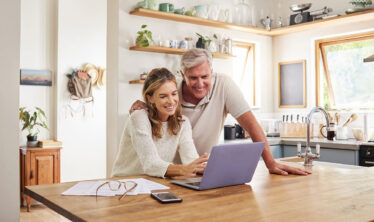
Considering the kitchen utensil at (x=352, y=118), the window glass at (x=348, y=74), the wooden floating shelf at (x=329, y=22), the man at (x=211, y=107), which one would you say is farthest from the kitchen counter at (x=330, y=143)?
the man at (x=211, y=107)

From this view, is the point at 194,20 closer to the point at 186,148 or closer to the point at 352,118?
the point at 352,118

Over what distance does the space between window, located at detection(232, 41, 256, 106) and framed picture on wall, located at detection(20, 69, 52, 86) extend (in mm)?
2628

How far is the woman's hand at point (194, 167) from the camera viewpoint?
1.87 m

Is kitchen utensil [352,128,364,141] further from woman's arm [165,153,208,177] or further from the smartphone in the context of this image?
the smartphone

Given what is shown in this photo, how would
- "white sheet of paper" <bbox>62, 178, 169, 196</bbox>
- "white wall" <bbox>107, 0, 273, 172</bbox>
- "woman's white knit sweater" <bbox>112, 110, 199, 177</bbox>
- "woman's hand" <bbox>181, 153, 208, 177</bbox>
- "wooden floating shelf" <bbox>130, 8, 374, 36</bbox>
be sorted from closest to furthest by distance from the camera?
"white sheet of paper" <bbox>62, 178, 169, 196</bbox> < "woman's hand" <bbox>181, 153, 208, 177</bbox> < "woman's white knit sweater" <bbox>112, 110, 199, 177</bbox> < "white wall" <bbox>107, 0, 273, 172</bbox> < "wooden floating shelf" <bbox>130, 8, 374, 36</bbox>

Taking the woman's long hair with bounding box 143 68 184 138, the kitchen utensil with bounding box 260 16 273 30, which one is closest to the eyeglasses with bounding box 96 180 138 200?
the woman's long hair with bounding box 143 68 184 138

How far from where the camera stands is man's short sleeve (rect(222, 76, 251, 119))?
2568 millimetres

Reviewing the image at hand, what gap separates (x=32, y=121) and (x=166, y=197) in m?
4.59

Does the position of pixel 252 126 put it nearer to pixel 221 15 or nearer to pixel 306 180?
pixel 306 180

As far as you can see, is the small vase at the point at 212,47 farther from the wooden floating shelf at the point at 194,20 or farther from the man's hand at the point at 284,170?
the man's hand at the point at 284,170

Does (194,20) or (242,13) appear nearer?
(194,20)

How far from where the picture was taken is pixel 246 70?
5.68 meters

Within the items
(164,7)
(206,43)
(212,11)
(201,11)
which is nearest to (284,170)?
(164,7)

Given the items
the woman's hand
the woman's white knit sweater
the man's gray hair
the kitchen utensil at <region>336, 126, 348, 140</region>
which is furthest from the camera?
the kitchen utensil at <region>336, 126, 348, 140</region>
